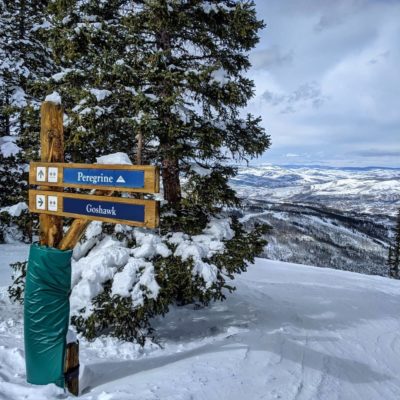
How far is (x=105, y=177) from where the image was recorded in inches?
164

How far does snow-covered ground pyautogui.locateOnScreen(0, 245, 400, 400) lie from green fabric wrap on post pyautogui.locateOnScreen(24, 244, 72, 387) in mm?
221

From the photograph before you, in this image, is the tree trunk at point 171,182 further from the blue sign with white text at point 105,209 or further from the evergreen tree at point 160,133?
the blue sign with white text at point 105,209

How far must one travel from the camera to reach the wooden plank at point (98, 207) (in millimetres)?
3929

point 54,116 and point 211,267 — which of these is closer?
point 54,116

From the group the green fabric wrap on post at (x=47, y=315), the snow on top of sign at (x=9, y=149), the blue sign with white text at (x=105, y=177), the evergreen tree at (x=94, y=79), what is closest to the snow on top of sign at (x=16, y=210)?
the evergreen tree at (x=94, y=79)

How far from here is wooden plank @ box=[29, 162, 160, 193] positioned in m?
3.85

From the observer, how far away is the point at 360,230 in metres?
164

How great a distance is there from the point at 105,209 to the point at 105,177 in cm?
38

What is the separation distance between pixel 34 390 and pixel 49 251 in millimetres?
1678

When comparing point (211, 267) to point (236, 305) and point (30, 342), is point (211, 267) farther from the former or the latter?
point (236, 305)

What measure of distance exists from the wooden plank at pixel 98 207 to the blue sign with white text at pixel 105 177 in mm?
172

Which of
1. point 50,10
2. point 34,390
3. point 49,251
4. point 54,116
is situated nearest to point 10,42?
point 50,10

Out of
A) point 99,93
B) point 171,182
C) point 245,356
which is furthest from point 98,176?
point 245,356

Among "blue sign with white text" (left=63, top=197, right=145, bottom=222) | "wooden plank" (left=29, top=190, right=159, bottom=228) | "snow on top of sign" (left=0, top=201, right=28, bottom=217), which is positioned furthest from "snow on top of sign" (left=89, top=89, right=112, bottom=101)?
"snow on top of sign" (left=0, top=201, right=28, bottom=217)
